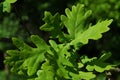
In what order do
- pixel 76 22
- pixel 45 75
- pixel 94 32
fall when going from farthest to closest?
pixel 76 22 < pixel 94 32 < pixel 45 75

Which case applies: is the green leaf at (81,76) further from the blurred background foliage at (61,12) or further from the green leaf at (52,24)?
the blurred background foliage at (61,12)

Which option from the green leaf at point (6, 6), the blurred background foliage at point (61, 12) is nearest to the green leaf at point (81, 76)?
the green leaf at point (6, 6)

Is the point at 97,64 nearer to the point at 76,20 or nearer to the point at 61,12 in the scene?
the point at 76,20

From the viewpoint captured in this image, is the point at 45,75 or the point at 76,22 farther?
the point at 76,22

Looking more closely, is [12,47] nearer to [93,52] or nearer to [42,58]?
[93,52]

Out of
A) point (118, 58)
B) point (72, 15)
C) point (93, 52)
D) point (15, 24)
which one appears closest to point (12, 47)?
point (15, 24)

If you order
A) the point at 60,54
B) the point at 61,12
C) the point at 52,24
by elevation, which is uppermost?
the point at 61,12

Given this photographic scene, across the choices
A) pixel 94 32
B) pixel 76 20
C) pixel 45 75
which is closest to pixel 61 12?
pixel 76 20

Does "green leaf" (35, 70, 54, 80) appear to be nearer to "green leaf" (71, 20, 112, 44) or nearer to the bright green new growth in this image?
the bright green new growth
